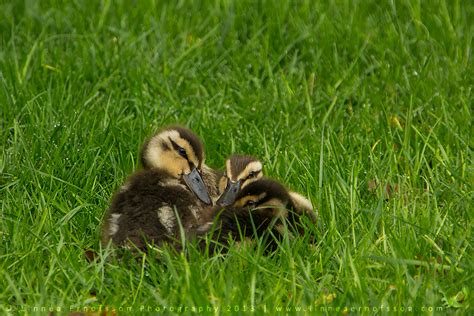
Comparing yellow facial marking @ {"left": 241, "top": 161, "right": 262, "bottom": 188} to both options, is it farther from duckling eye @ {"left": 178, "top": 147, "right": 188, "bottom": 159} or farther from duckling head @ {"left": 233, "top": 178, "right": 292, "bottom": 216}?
duckling eye @ {"left": 178, "top": 147, "right": 188, "bottom": 159}

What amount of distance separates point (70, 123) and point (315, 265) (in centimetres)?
216

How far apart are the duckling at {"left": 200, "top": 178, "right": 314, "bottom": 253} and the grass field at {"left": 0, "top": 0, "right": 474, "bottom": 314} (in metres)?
0.14

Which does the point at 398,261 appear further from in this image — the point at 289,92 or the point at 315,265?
the point at 289,92

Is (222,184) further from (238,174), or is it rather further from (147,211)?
Result: (147,211)

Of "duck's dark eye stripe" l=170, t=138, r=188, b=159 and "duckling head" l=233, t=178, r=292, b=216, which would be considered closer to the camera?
"duckling head" l=233, t=178, r=292, b=216

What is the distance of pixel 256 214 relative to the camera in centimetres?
547

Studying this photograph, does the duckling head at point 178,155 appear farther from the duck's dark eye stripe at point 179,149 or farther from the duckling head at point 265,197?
the duckling head at point 265,197

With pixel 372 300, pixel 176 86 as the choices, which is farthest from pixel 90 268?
pixel 176 86

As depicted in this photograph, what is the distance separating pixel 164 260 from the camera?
5195 millimetres

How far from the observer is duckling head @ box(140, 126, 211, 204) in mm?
6125

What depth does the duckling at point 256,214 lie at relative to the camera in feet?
17.6

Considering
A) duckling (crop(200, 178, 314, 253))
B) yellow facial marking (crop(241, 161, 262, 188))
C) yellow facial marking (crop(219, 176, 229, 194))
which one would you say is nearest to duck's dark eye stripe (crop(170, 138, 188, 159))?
yellow facial marking (crop(219, 176, 229, 194))

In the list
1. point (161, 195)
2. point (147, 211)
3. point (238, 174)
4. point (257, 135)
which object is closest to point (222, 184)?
point (238, 174)

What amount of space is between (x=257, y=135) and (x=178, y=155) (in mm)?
935
